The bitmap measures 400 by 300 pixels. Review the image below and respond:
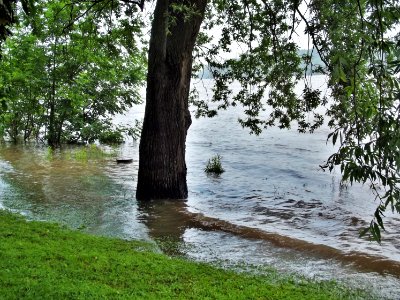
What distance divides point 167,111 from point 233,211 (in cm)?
312

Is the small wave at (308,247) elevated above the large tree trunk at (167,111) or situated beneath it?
situated beneath

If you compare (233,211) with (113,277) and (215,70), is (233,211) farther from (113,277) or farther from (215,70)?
(113,277)

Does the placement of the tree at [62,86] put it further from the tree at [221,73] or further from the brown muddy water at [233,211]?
Answer: the tree at [221,73]

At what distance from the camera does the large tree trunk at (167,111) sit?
11.7m

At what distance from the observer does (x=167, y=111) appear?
1203 centimetres

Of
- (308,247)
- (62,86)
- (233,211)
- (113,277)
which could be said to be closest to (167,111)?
(233,211)

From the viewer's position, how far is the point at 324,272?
702 cm

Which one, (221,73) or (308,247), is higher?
(221,73)

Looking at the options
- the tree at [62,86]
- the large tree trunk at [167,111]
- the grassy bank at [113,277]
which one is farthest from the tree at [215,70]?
the tree at [62,86]

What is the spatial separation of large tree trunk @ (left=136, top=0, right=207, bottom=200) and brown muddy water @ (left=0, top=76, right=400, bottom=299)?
68cm

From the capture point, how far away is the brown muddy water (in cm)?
773

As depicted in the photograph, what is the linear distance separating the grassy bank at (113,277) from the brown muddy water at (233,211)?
0.93m

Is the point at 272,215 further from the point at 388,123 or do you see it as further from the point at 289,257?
the point at 388,123

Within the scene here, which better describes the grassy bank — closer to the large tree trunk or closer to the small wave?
the small wave
